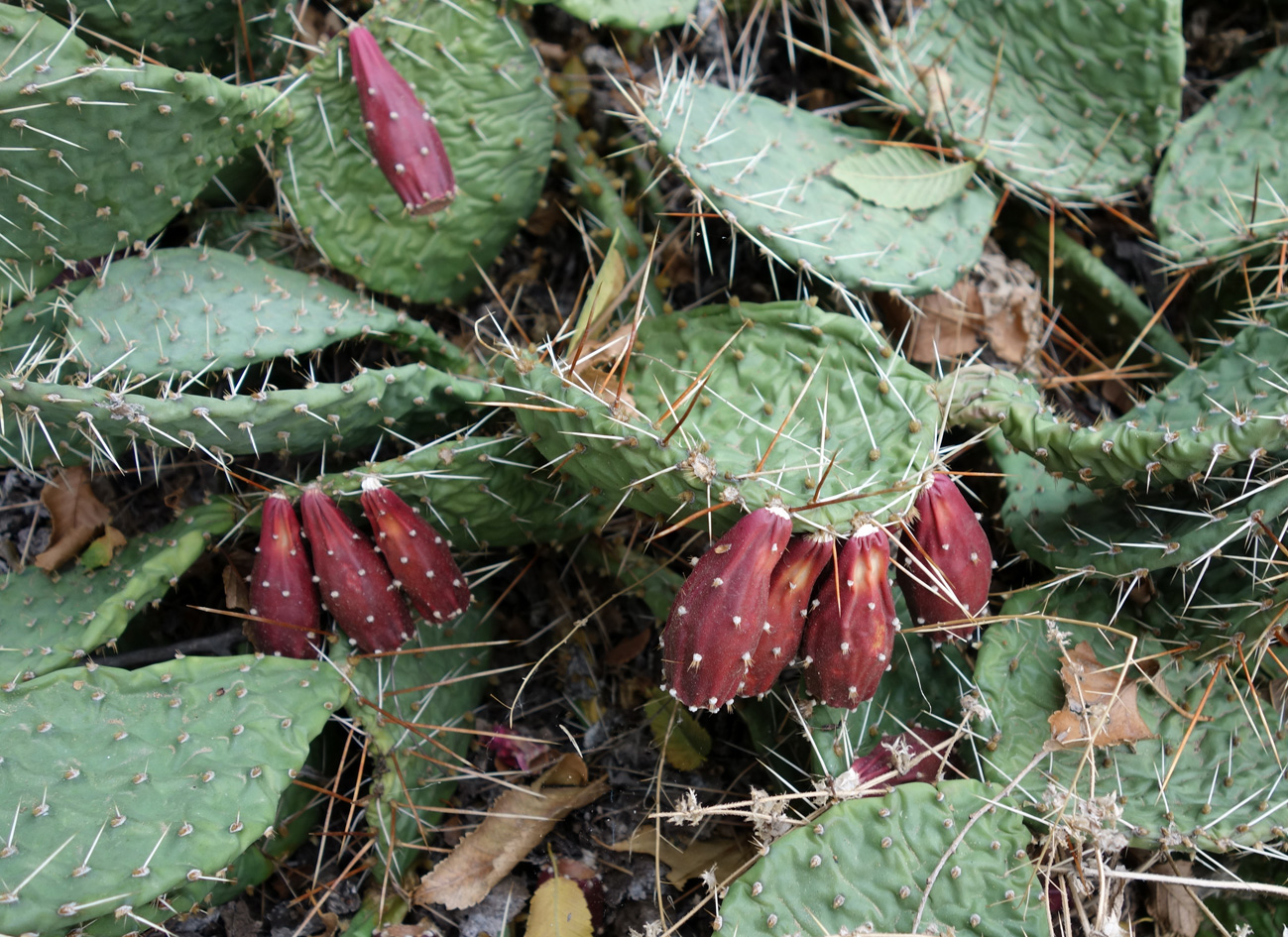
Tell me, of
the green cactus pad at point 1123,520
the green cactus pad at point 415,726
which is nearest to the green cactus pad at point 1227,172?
the green cactus pad at point 1123,520

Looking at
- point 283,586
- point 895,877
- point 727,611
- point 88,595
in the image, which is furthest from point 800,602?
point 88,595

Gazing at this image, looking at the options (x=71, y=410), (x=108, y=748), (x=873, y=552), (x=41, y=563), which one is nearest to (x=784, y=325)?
(x=873, y=552)

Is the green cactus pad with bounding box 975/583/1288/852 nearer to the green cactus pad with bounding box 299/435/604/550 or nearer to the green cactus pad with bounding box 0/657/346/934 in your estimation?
the green cactus pad with bounding box 299/435/604/550

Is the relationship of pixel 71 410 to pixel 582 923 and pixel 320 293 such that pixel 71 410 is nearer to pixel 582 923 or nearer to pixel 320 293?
pixel 320 293

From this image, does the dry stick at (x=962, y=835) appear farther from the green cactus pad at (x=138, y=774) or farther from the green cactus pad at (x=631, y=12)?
the green cactus pad at (x=631, y=12)

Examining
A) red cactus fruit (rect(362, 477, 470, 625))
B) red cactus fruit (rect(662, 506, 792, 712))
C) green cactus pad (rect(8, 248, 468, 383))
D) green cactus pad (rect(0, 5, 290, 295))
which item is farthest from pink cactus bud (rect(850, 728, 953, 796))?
green cactus pad (rect(0, 5, 290, 295))
